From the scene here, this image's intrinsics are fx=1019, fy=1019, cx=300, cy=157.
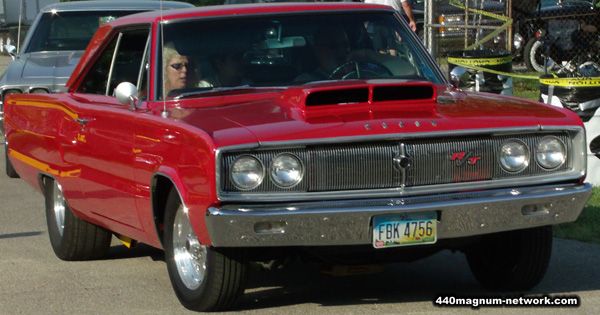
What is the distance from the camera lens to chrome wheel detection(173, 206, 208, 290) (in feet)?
17.0

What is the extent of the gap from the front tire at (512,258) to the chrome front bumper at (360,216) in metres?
0.48

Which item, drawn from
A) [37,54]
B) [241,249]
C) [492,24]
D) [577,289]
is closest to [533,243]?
[577,289]

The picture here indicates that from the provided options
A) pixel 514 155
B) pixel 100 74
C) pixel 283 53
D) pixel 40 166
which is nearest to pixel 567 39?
pixel 100 74

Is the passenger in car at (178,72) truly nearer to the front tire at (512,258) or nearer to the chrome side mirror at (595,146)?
the front tire at (512,258)

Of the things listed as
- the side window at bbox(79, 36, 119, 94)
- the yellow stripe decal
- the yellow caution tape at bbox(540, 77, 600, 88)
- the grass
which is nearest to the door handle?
the yellow stripe decal

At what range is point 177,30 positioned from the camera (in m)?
5.95

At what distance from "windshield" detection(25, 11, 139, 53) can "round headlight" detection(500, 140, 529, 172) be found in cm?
768

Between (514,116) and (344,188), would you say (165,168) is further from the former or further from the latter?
(514,116)

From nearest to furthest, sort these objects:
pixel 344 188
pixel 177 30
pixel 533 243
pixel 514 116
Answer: pixel 344 188 < pixel 514 116 < pixel 533 243 < pixel 177 30

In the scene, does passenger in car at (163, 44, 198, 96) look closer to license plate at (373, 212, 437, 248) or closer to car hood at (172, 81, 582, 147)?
car hood at (172, 81, 582, 147)

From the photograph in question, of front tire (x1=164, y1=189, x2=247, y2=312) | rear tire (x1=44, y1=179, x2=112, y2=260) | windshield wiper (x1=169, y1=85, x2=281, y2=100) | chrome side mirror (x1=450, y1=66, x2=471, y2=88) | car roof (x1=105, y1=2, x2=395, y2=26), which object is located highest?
car roof (x1=105, y1=2, x2=395, y2=26)

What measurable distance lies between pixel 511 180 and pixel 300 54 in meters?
1.57

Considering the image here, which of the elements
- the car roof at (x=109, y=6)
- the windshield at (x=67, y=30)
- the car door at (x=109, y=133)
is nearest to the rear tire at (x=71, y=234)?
the car door at (x=109, y=133)

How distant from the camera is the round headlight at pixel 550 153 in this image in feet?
17.0
